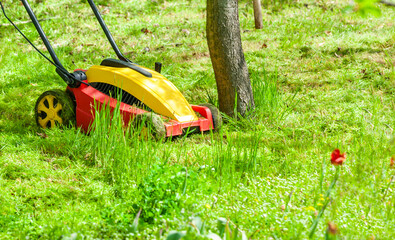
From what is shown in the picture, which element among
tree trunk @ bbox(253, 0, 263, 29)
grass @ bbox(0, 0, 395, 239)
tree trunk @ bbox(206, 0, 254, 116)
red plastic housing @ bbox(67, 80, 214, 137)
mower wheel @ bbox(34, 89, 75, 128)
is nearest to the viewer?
grass @ bbox(0, 0, 395, 239)

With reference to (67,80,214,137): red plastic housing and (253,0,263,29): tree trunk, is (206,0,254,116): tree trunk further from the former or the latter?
(253,0,263,29): tree trunk

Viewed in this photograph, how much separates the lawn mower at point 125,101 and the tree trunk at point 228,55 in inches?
13.7

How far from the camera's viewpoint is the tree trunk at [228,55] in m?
3.88

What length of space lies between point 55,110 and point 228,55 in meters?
1.55

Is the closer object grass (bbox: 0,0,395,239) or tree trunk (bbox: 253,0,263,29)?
grass (bbox: 0,0,395,239)

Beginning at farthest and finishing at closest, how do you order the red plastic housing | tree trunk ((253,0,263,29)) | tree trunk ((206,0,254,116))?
tree trunk ((253,0,263,29)), tree trunk ((206,0,254,116)), the red plastic housing

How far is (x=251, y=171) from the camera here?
279 cm

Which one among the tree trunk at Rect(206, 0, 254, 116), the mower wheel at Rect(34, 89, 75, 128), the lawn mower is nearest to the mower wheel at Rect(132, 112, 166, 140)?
the lawn mower

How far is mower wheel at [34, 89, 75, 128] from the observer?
3.72 metres

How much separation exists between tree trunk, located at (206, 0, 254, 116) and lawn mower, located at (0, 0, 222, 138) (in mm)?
A: 349

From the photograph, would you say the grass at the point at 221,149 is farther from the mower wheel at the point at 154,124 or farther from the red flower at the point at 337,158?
the red flower at the point at 337,158

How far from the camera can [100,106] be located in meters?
3.59

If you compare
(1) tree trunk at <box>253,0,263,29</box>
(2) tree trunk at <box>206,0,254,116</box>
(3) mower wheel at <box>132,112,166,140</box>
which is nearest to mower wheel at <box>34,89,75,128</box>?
(3) mower wheel at <box>132,112,166,140</box>

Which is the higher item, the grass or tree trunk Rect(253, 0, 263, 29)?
tree trunk Rect(253, 0, 263, 29)
